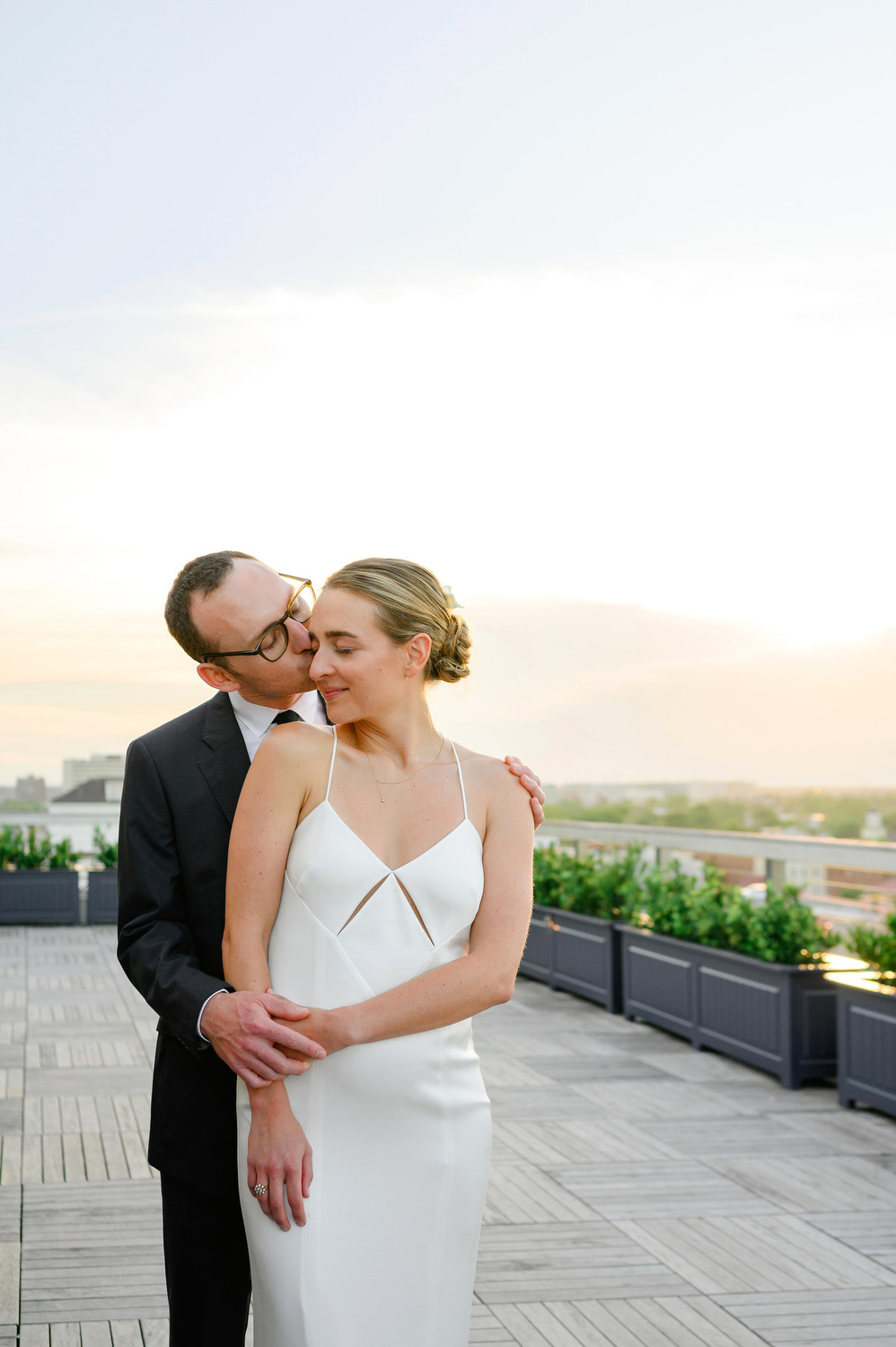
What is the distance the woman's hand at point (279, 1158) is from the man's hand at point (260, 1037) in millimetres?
36

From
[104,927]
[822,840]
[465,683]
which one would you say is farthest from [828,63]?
[104,927]

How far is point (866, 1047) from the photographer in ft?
16.3

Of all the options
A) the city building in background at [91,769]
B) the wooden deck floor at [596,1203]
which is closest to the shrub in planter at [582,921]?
the wooden deck floor at [596,1203]

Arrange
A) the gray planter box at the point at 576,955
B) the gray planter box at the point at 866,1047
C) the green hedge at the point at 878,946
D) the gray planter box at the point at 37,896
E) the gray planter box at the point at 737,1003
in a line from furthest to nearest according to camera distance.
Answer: the gray planter box at the point at 37,896 → the gray planter box at the point at 576,955 → the gray planter box at the point at 737,1003 → the green hedge at the point at 878,946 → the gray planter box at the point at 866,1047

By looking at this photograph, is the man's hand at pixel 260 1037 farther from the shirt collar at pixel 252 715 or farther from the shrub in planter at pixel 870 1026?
the shrub in planter at pixel 870 1026

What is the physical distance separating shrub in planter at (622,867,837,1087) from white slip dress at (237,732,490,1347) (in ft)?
13.8

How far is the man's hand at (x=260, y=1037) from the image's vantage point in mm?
1462

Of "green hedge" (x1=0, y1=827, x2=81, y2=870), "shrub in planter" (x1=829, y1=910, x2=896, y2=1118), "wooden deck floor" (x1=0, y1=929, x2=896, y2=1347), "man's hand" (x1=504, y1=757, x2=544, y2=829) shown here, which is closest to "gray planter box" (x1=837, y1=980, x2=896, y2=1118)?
"shrub in planter" (x1=829, y1=910, x2=896, y2=1118)

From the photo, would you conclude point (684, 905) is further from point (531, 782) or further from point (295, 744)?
point (295, 744)

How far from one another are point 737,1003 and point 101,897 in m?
7.25

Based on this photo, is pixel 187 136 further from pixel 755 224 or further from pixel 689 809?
pixel 689 809

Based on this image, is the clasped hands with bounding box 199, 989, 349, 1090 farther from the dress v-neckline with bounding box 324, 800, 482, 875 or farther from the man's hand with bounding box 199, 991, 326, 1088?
the dress v-neckline with bounding box 324, 800, 482, 875

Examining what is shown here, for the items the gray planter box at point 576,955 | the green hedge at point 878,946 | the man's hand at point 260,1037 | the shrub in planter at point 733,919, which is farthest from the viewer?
the gray planter box at point 576,955

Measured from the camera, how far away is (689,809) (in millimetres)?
9711
